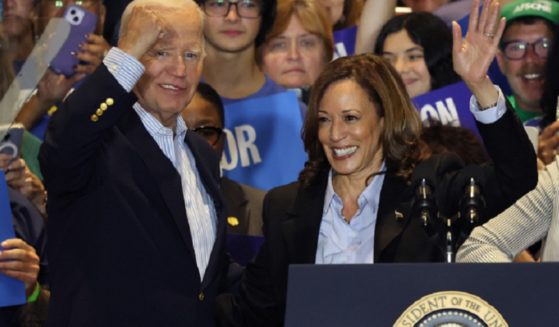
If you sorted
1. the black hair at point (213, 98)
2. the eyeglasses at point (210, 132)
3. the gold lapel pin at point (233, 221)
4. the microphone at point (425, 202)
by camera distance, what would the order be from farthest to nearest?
the black hair at point (213, 98) → the eyeglasses at point (210, 132) → the gold lapel pin at point (233, 221) → the microphone at point (425, 202)

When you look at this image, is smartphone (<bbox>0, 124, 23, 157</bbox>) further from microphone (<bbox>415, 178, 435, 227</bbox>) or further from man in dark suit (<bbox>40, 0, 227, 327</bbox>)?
microphone (<bbox>415, 178, 435, 227</bbox>)

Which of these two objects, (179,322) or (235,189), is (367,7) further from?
(179,322)

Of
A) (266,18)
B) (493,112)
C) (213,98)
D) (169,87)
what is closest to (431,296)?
(493,112)

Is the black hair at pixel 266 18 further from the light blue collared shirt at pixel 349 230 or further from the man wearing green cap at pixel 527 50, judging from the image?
the light blue collared shirt at pixel 349 230

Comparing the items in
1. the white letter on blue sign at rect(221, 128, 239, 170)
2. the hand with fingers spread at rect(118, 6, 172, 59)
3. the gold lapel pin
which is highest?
the hand with fingers spread at rect(118, 6, 172, 59)

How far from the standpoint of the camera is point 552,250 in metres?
3.83

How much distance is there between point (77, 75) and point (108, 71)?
2246 mm

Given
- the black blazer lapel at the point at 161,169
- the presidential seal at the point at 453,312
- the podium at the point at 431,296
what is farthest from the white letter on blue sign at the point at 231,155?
the presidential seal at the point at 453,312

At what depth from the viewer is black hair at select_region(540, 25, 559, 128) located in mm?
5520

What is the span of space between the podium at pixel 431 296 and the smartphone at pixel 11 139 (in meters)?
2.63

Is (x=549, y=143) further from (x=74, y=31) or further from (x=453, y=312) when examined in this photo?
(x=453, y=312)

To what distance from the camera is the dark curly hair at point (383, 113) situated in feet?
14.0

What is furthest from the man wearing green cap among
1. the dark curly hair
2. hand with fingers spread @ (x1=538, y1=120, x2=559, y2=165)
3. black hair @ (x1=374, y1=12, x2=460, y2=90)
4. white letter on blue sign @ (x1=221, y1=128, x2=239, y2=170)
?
the dark curly hair

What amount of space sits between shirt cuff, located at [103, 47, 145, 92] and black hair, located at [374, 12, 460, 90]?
2.33 meters
